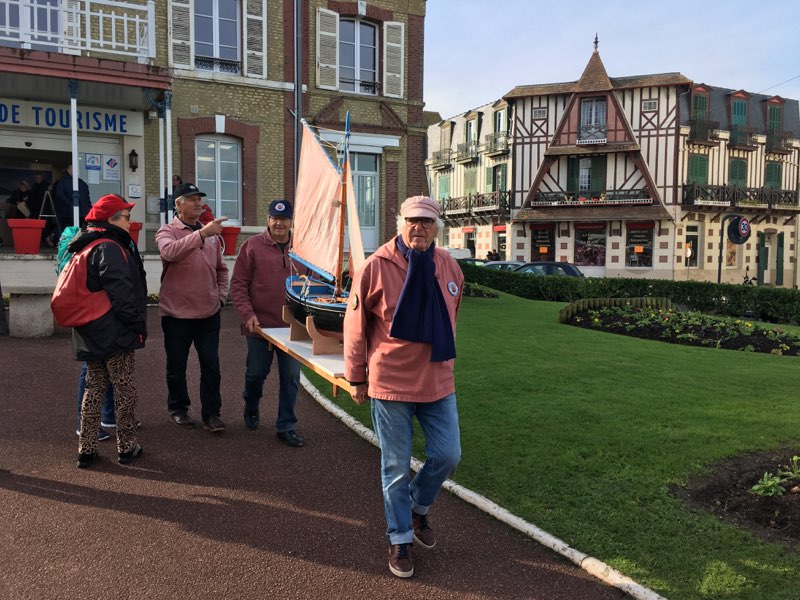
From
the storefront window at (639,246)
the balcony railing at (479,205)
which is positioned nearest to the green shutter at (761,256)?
the storefront window at (639,246)

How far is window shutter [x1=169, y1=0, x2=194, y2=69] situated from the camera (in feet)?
58.0

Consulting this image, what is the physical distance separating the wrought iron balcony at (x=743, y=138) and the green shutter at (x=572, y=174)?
925cm

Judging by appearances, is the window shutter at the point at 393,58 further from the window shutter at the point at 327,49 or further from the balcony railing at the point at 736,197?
the balcony railing at the point at 736,197

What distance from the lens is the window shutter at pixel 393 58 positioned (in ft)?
66.0

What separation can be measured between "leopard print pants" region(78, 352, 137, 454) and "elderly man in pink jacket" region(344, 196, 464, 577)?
2.35m

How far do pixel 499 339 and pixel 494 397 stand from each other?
167 inches

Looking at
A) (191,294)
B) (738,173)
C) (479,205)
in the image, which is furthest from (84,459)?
(738,173)

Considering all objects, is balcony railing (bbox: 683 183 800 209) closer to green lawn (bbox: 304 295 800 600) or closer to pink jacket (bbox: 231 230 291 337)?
green lawn (bbox: 304 295 800 600)

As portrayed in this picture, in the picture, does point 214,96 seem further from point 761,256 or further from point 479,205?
point 761,256

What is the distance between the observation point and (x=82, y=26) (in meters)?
16.8

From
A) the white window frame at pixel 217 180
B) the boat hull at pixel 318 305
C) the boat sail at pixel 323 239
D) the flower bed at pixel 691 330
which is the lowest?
the flower bed at pixel 691 330

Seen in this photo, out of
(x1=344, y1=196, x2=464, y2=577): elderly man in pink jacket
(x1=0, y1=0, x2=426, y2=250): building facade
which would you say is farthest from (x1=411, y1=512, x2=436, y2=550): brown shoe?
(x1=0, y1=0, x2=426, y2=250): building facade

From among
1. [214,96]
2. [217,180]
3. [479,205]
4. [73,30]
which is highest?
[73,30]

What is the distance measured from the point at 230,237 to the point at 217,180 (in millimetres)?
3149
